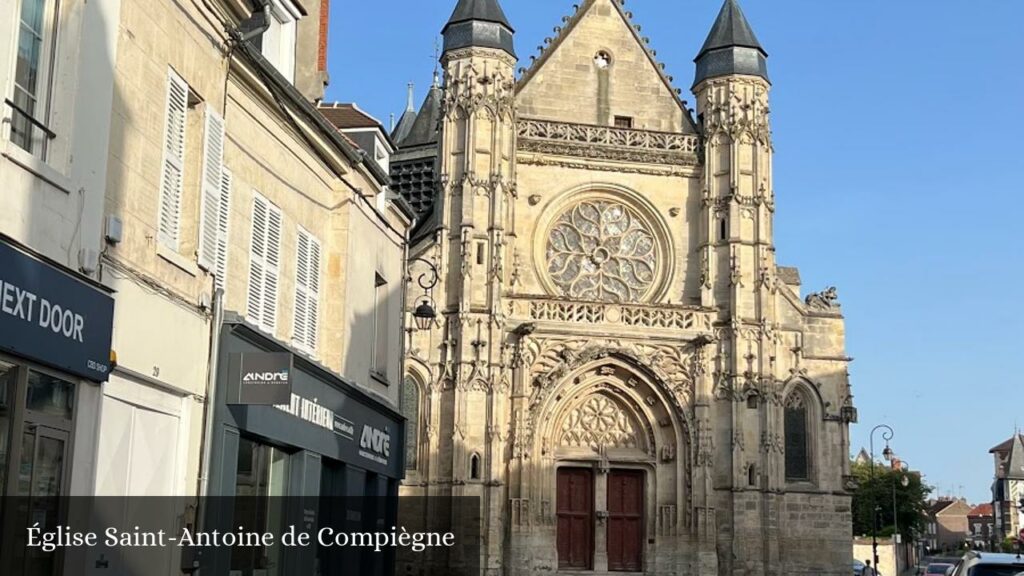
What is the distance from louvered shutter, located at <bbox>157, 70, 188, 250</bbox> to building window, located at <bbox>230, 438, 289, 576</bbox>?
2.40m

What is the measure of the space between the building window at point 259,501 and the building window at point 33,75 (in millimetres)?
4434

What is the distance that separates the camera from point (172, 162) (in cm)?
1062

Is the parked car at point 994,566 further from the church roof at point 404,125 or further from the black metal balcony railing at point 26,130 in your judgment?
the church roof at point 404,125

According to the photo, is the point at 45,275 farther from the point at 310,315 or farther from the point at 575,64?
the point at 575,64

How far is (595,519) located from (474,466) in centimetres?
386

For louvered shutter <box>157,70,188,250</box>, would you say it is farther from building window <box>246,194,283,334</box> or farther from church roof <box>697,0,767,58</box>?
church roof <box>697,0,767,58</box>

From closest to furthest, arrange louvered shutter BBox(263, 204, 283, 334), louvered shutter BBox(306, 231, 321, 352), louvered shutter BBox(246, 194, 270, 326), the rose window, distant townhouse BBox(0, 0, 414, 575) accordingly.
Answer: distant townhouse BBox(0, 0, 414, 575) < louvered shutter BBox(246, 194, 270, 326) < louvered shutter BBox(263, 204, 283, 334) < louvered shutter BBox(306, 231, 321, 352) < the rose window

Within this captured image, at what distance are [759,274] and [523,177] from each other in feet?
21.9

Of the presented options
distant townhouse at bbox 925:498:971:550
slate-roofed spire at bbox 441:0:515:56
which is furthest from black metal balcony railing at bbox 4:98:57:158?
distant townhouse at bbox 925:498:971:550

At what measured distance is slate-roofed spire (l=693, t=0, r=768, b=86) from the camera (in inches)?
1373

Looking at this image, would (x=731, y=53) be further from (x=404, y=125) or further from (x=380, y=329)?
(x=380, y=329)

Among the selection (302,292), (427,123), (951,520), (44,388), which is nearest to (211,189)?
(302,292)

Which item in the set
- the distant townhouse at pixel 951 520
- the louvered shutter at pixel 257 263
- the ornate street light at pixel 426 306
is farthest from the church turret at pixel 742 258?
the distant townhouse at pixel 951 520

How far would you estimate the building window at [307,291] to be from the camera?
558 inches
